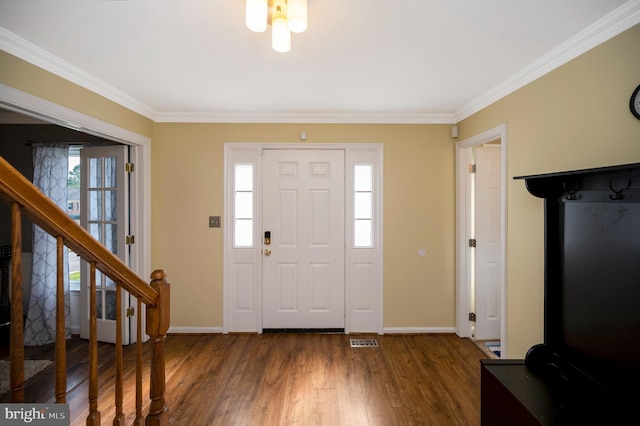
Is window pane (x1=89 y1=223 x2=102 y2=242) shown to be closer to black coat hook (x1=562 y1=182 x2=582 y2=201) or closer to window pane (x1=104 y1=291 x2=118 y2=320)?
window pane (x1=104 y1=291 x2=118 y2=320)

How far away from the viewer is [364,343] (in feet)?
10.9

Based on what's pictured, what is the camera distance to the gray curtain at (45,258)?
3.30 meters

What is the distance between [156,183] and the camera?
349 cm

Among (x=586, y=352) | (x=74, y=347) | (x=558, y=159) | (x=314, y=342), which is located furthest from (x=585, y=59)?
(x=74, y=347)

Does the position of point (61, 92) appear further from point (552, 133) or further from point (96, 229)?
point (552, 133)

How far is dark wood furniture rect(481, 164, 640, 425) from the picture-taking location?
136 centimetres

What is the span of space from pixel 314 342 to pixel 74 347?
2.47 metres

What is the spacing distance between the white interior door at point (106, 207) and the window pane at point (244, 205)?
1.13 metres

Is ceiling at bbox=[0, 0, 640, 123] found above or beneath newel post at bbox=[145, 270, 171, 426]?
above

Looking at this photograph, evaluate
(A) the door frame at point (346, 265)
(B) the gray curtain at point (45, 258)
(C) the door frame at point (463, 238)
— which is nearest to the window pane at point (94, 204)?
(B) the gray curtain at point (45, 258)

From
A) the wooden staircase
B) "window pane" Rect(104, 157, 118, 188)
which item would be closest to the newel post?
the wooden staircase

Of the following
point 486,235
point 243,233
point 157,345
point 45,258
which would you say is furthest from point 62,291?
point 486,235

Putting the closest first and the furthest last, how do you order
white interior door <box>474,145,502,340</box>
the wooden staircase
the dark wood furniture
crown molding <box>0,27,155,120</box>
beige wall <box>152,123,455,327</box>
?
1. the wooden staircase
2. the dark wood furniture
3. crown molding <box>0,27,155,120</box>
4. white interior door <box>474,145,502,340</box>
5. beige wall <box>152,123,455,327</box>

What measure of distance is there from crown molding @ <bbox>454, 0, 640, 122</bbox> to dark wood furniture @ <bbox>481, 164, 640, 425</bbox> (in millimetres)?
853
